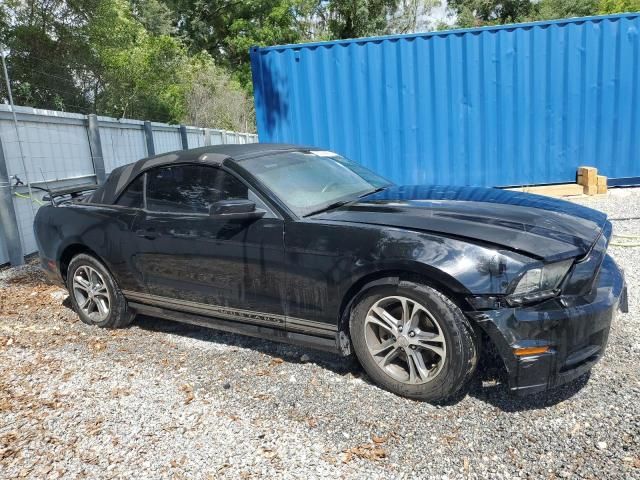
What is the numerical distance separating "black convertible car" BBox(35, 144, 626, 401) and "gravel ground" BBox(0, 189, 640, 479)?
0.24 metres

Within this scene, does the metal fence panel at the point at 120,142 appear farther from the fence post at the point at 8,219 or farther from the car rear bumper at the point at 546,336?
the car rear bumper at the point at 546,336

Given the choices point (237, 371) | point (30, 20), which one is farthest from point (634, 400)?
point (30, 20)

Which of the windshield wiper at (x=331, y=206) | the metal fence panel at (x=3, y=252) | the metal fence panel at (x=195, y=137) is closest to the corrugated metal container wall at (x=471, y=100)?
the metal fence panel at (x=3, y=252)

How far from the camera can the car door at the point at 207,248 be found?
327 cm

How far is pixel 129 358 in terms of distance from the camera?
148 inches

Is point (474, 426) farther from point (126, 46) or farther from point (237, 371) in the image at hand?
point (126, 46)

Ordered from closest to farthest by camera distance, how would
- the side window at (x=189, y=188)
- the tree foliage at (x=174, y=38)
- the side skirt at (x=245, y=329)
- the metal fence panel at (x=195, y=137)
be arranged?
the side skirt at (x=245, y=329) < the side window at (x=189, y=188) < the metal fence panel at (x=195, y=137) < the tree foliage at (x=174, y=38)

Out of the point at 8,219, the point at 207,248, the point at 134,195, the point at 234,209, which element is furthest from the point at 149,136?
the point at 234,209

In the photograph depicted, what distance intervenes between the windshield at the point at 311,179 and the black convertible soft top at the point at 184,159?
124 mm

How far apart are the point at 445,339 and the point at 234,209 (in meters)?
1.53

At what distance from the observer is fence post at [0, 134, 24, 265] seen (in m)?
6.27

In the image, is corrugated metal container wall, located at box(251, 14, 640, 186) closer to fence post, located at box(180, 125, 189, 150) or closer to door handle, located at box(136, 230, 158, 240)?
door handle, located at box(136, 230, 158, 240)

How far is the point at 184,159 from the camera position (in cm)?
383

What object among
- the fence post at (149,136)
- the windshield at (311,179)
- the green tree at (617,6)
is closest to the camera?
the windshield at (311,179)
